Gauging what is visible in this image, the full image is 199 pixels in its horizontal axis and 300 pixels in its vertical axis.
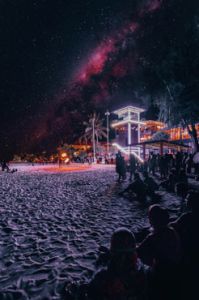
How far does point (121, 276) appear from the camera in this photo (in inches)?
86.8

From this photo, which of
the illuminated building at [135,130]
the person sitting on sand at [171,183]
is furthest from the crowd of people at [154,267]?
the illuminated building at [135,130]

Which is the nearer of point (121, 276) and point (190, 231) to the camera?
point (121, 276)

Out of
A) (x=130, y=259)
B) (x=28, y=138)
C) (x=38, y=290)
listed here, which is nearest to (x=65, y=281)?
(x=38, y=290)

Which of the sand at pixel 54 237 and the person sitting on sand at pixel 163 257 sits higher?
the person sitting on sand at pixel 163 257

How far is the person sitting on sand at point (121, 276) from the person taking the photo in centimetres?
216

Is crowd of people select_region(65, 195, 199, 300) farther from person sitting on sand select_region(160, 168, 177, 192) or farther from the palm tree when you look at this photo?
the palm tree

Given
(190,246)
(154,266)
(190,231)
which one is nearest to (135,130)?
(190,231)

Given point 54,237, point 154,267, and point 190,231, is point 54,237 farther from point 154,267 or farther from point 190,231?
point 190,231

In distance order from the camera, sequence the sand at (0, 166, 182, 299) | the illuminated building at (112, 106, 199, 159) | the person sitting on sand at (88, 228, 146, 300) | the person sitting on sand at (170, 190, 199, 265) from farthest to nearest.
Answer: the illuminated building at (112, 106, 199, 159) → the sand at (0, 166, 182, 299) → the person sitting on sand at (170, 190, 199, 265) → the person sitting on sand at (88, 228, 146, 300)

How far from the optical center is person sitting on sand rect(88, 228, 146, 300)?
2160 millimetres

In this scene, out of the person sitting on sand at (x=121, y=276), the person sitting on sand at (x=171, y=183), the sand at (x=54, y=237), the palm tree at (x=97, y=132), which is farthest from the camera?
the palm tree at (x=97, y=132)

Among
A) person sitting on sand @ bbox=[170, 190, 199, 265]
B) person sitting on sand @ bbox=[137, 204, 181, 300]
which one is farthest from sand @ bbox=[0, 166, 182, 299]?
person sitting on sand @ bbox=[170, 190, 199, 265]

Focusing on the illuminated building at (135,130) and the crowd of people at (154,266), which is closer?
the crowd of people at (154,266)

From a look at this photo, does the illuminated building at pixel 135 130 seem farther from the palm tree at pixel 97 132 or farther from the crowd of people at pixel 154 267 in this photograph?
the crowd of people at pixel 154 267
